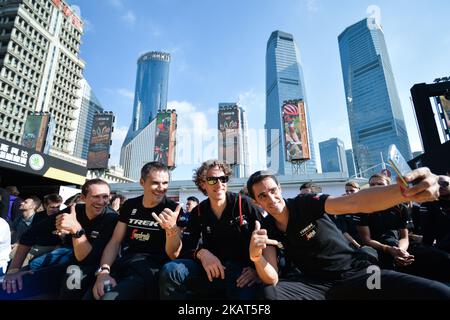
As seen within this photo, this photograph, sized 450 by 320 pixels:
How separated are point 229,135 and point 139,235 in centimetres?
2410

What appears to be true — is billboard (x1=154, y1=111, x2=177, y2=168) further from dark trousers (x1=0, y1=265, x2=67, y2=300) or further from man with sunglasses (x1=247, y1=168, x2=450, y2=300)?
man with sunglasses (x1=247, y1=168, x2=450, y2=300)

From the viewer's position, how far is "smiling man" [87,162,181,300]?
1.89m

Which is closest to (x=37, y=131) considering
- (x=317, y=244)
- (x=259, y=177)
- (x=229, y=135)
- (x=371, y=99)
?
(x=229, y=135)

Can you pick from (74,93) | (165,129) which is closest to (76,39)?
(74,93)

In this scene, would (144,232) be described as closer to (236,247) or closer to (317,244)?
(236,247)

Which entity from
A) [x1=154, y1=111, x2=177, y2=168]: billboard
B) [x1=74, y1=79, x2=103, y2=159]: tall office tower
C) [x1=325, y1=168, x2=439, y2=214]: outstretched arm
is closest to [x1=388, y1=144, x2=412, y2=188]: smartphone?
[x1=325, y1=168, x2=439, y2=214]: outstretched arm

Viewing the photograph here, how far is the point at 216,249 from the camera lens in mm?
2129

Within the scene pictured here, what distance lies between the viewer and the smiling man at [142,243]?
189 cm

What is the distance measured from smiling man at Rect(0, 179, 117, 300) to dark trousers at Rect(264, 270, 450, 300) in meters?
1.82

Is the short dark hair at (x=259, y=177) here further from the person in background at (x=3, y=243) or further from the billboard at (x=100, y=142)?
the billboard at (x=100, y=142)

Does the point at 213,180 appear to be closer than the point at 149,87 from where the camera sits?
Yes

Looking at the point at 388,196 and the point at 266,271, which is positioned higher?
the point at 388,196
